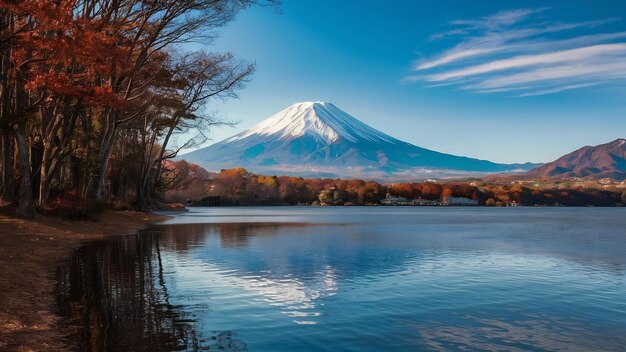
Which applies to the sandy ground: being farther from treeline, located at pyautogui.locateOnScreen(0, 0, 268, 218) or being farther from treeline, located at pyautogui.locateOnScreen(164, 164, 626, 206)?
treeline, located at pyautogui.locateOnScreen(164, 164, 626, 206)

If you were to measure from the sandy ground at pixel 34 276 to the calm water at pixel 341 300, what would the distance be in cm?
50

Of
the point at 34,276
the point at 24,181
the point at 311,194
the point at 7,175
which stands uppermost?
the point at 7,175

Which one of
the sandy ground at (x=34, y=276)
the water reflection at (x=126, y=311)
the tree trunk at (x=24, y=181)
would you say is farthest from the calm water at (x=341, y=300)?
the tree trunk at (x=24, y=181)

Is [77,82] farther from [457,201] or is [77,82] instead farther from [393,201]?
[457,201]

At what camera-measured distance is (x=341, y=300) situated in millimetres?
13141

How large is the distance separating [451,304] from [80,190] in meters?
36.7

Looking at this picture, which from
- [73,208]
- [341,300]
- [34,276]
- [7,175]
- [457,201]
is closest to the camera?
[341,300]

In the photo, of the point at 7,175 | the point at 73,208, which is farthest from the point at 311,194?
the point at 7,175

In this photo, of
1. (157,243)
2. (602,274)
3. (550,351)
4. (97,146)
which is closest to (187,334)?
(550,351)

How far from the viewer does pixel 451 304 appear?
12.9 m

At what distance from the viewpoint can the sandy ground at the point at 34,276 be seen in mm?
8875

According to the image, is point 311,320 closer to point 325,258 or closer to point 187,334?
point 187,334

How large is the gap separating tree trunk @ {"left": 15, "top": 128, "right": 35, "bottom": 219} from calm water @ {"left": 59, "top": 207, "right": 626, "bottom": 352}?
5.03 m

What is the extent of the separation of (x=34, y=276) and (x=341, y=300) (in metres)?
8.74
